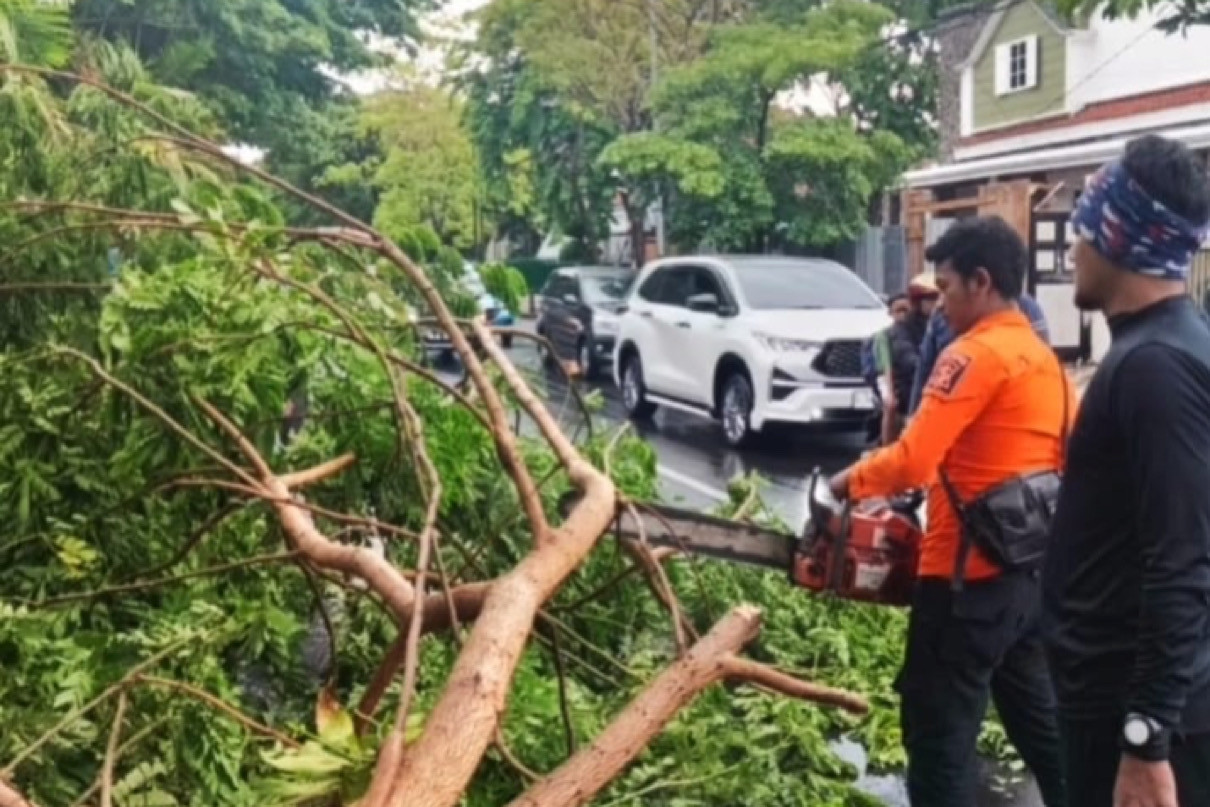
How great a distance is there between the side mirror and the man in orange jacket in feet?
32.7

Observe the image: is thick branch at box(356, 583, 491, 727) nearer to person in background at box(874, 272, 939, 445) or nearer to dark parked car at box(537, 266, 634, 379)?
person in background at box(874, 272, 939, 445)

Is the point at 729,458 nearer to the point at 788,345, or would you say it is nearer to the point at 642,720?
the point at 788,345

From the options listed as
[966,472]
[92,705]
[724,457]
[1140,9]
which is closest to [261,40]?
[724,457]

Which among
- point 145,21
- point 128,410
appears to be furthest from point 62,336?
point 145,21

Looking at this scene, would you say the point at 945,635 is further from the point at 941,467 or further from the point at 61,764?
the point at 61,764

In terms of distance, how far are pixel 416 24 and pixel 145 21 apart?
8.55 meters

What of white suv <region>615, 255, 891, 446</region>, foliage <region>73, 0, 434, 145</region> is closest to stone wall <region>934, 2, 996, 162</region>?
foliage <region>73, 0, 434, 145</region>

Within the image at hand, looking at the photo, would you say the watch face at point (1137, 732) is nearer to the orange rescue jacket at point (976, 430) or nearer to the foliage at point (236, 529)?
the orange rescue jacket at point (976, 430)

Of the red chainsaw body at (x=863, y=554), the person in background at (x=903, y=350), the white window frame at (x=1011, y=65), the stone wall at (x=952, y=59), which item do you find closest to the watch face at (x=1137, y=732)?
the red chainsaw body at (x=863, y=554)

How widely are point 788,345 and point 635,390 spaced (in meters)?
3.33

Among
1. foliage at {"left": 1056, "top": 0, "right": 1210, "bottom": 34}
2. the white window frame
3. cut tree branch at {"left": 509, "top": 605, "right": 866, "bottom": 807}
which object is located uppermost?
the white window frame

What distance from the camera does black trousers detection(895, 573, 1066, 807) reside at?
3656 mm

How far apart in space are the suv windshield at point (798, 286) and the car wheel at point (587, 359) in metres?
5.65

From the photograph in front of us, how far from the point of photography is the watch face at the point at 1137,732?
2.43 meters
